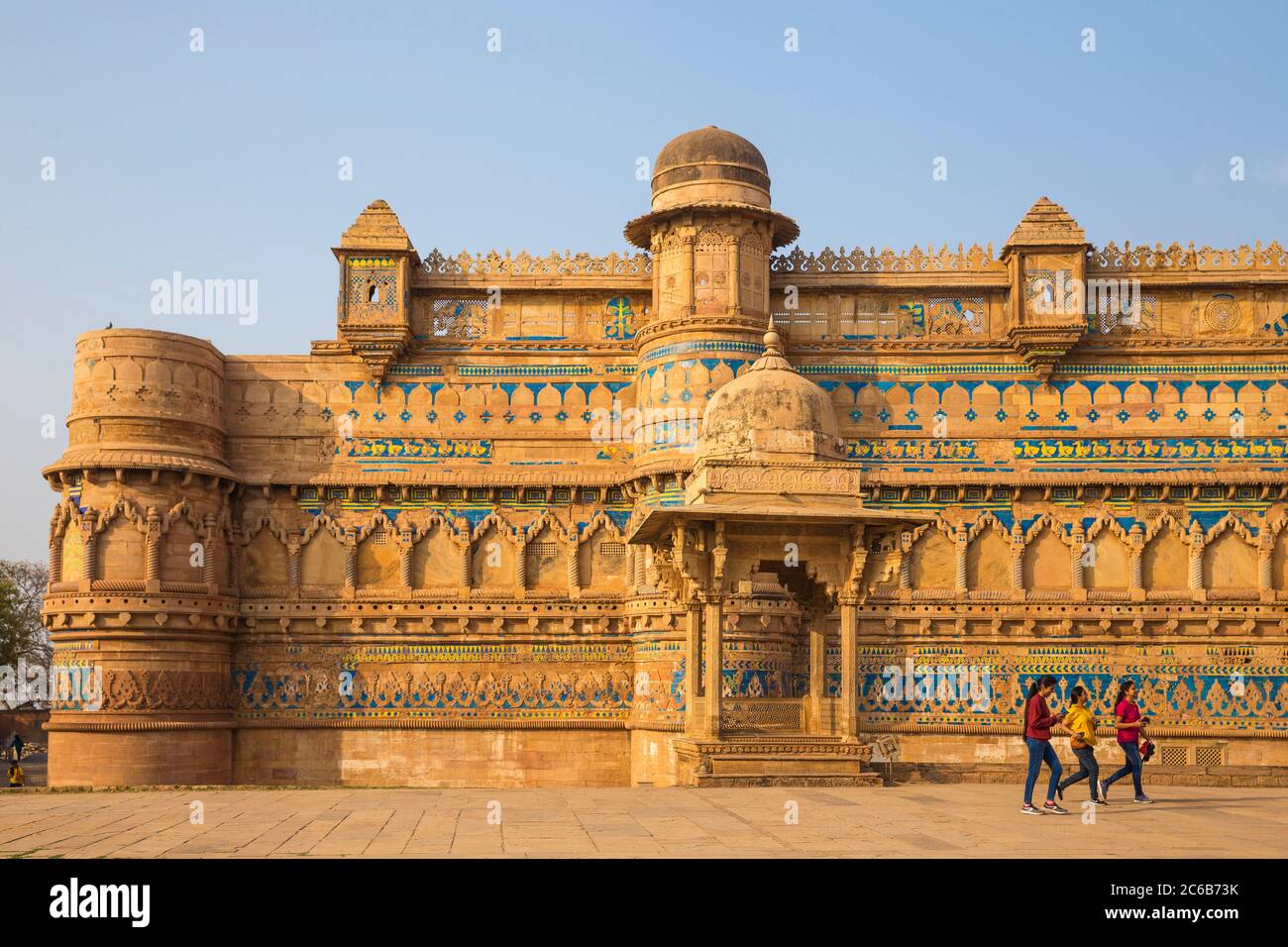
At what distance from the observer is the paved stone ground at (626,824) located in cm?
1106

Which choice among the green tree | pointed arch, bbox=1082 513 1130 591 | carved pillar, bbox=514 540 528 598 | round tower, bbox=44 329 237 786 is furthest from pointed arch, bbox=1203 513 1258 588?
the green tree

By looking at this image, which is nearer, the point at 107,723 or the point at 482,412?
the point at 107,723

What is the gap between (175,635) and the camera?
87.8 feet

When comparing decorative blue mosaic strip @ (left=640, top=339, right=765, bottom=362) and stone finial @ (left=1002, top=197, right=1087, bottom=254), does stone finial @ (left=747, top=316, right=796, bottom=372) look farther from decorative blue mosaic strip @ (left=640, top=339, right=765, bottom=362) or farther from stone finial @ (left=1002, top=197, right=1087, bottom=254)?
stone finial @ (left=1002, top=197, right=1087, bottom=254)

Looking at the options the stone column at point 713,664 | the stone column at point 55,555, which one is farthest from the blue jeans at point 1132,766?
the stone column at point 55,555

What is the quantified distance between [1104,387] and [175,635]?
17.7m

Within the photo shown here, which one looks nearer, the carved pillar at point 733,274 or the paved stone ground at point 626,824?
the paved stone ground at point 626,824

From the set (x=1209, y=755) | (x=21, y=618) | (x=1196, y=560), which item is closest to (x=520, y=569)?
(x=1196, y=560)

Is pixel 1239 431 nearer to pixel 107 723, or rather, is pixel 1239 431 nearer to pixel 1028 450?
pixel 1028 450

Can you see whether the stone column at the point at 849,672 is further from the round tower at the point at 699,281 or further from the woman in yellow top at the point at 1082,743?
the round tower at the point at 699,281

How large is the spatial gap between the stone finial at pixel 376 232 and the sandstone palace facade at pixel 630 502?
7cm

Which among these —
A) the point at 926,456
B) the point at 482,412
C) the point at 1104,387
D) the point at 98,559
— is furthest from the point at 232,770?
the point at 1104,387

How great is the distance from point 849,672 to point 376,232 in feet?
47.4

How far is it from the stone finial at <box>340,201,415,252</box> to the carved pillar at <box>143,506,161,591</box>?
6.16m
